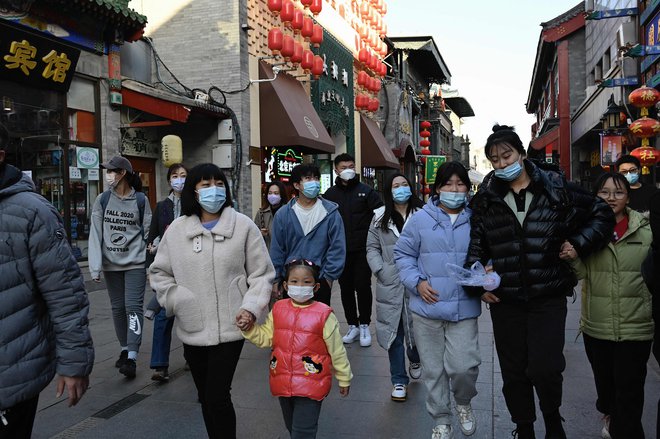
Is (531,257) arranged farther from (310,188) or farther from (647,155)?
(647,155)

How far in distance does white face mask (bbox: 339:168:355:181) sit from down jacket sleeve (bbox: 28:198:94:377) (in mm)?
3980

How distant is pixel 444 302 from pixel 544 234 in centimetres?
72

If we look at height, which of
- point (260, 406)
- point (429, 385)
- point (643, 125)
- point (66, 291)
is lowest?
point (260, 406)

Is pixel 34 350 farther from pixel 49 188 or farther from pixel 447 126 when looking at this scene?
pixel 447 126

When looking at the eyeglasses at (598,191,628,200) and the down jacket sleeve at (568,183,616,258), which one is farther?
the eyeglasses at (598,191,628,200)

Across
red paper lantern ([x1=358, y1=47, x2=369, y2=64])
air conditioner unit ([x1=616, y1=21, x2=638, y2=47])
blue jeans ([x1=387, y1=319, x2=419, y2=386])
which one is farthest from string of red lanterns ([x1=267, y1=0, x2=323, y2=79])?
blue jeans ([x1=387, y1=319, x2=419, y2=386])

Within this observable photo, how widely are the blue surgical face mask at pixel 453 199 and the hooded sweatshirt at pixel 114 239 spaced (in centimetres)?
307

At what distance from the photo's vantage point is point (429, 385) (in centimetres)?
371

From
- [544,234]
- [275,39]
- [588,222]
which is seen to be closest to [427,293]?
[544,234]

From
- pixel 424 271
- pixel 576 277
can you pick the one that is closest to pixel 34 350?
pixel 424 271

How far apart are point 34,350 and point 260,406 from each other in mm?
2417

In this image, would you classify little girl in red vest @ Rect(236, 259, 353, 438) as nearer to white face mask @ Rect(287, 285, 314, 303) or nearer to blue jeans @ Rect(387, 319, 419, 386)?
white face mask @ Rect(287, 285, 314, 303)

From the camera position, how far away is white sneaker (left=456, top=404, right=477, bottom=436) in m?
3.66

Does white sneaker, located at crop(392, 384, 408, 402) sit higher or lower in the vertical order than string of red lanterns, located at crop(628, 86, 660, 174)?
lower
